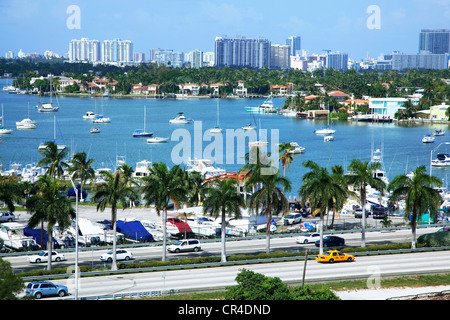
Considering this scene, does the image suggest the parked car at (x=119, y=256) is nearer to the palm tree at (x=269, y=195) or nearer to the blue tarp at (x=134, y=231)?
the blue tarp at (x=134, y=231)

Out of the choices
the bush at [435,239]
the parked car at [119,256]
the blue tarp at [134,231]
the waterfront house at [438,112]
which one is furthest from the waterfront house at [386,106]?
the parked car at [119,256]

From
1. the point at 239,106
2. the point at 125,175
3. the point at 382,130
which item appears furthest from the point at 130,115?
the point at 125,175

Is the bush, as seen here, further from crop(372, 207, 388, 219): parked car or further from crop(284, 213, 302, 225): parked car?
crop(372, 207, 388, 219): parked car

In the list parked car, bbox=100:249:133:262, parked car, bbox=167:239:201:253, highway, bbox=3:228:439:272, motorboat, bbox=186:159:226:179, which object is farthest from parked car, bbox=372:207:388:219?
parked car, bbox=100:249:133:262

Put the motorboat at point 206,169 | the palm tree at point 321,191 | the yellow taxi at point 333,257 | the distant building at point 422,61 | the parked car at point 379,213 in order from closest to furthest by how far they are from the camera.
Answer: the yellow taxi at point 333,257 < the palm tree at point 321,191 < the parked car at point 379,213 < the motorboat at point 206,169 < the distant building at point 422,61

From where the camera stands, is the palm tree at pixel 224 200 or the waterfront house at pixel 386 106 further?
the waterfront house at pixel 386 106

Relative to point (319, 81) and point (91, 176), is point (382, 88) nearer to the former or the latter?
point (319, 81)
